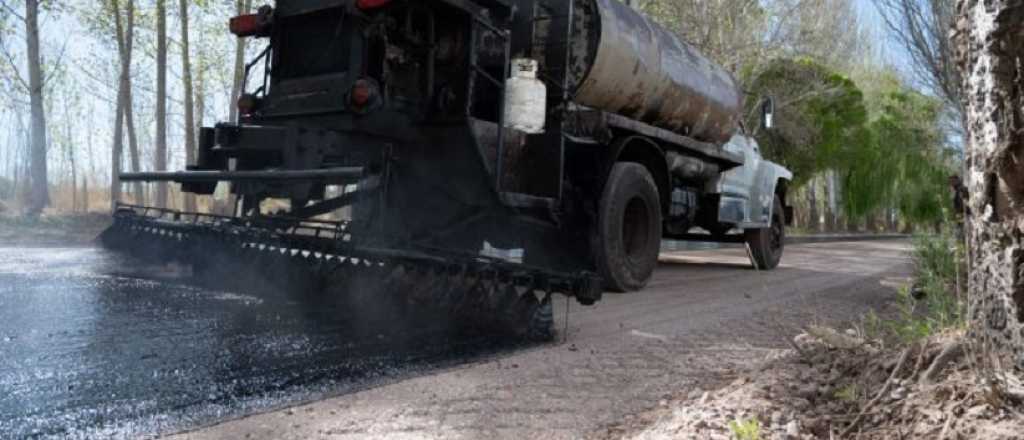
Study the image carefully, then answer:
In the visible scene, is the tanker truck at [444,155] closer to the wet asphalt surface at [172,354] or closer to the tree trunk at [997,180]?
the wet asphalt surface at [172,354]

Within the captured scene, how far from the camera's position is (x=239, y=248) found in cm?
642

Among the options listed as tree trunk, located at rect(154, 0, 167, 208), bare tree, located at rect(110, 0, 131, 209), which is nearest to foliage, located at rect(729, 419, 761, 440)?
bare tree, located at rect(110, 0, 131, 209)

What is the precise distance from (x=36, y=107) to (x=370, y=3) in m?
15.7

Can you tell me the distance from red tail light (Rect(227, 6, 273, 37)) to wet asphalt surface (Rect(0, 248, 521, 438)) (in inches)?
88.3

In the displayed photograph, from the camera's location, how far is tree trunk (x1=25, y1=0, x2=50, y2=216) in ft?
57.9

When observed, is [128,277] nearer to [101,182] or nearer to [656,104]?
[656,104]

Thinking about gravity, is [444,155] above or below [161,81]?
below

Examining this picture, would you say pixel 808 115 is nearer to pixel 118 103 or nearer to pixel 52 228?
pixel 118 103

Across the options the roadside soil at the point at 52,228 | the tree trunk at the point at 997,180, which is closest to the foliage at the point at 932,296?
the tree trunk at the point at 997,180

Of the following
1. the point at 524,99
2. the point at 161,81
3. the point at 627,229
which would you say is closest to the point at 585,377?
the point at 524,99

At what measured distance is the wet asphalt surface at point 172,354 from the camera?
2971 mm

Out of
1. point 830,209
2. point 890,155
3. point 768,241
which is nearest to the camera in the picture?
point 768,241

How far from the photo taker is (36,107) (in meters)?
17.8

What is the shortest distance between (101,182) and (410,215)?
35.2m
